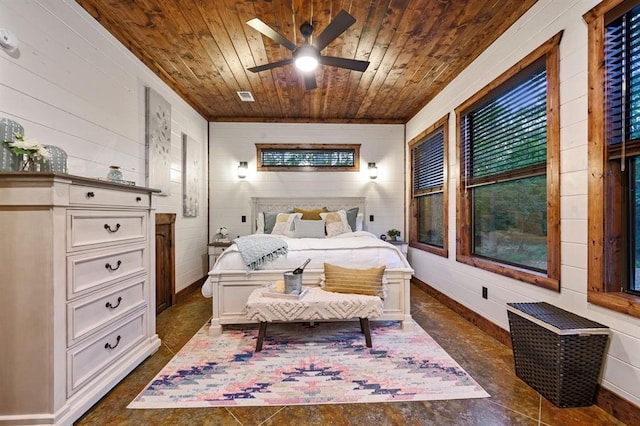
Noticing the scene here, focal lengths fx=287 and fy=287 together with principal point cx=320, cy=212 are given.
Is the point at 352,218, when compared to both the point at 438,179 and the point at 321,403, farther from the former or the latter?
A: the point at 321,403

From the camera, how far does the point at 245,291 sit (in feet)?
9.06

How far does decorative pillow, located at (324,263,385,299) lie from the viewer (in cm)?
258

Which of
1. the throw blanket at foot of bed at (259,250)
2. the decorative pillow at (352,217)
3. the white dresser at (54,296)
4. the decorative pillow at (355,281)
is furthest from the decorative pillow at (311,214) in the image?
the white dresser at (54,296)

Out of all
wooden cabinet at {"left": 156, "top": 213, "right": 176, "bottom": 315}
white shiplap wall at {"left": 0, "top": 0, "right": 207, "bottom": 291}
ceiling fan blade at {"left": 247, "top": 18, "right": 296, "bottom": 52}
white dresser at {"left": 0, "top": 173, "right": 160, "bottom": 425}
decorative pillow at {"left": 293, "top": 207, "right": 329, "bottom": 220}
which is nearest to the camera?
white dresser at {"left": 0, "top": 173, "right": 160, "bottom": 425}

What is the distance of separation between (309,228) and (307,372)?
2142mm

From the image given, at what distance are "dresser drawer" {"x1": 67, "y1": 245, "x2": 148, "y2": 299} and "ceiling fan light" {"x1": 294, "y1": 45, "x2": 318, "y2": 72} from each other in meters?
1.97

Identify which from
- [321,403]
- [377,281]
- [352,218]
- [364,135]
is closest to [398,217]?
[352,218]

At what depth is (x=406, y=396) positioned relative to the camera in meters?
1.80

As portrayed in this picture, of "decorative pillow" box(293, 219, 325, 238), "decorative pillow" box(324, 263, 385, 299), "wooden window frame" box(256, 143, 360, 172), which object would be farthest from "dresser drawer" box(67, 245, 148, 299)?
"wooden window frame" box(256, 143, 360, 172)

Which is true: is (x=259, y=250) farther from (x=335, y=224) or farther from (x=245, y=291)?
(x=335, y=224)

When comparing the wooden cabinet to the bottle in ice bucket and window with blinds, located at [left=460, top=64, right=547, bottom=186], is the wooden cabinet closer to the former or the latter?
the bottle in ice bucket

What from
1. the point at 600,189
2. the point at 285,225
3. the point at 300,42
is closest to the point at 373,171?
the point at 285,225

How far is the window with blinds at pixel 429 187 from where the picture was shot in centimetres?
393

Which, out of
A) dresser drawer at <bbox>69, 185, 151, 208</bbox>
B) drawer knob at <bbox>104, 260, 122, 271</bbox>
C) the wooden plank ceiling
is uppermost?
the wooden plank ceiling
